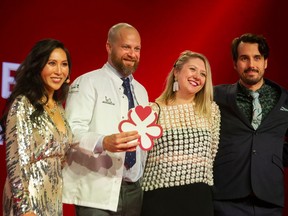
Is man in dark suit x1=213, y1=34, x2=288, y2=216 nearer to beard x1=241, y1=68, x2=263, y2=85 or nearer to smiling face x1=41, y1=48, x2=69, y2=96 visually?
beard x1=241, y1=68, x2=263, y2=85

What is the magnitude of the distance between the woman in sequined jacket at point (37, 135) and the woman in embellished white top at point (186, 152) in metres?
0.55

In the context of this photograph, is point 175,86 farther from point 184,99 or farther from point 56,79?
point 56,79

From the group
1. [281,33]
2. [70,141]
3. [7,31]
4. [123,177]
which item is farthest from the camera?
[281,33]

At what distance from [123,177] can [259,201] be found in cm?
84

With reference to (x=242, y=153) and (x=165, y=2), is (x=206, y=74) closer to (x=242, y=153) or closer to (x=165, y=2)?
(x=242, y=153)

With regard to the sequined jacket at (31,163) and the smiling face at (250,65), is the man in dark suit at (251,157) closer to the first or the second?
the smiling face at (250,65)

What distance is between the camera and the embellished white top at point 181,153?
9.70 ft

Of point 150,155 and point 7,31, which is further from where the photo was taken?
point 7,31

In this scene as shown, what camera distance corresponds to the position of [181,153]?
2.96 m

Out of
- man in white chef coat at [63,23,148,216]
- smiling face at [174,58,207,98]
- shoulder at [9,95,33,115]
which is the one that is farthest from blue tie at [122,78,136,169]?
shoulder at [9,95,33,115]

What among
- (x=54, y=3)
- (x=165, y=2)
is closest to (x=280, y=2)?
(x=165, y=2)

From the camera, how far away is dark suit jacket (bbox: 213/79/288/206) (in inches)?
124

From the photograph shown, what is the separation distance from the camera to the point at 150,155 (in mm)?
3047

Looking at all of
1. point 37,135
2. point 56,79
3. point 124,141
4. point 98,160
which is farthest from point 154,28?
point 37,135
